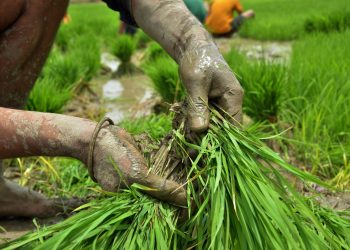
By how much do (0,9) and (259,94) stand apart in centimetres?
137

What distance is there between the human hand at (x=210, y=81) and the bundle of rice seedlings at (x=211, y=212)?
0.08 meters

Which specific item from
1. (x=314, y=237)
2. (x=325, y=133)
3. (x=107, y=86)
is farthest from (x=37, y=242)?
(x=107, y=86)

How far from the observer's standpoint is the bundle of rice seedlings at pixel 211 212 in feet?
3.89

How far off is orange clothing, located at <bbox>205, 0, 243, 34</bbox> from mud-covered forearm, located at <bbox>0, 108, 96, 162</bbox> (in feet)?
22.4

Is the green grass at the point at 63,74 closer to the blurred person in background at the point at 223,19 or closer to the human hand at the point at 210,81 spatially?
the human hand at the point at 210,81

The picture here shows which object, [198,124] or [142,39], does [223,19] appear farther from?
[198,124]

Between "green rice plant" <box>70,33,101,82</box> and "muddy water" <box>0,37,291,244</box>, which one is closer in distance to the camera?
"muddy water" <box>0,37,291,244</box>

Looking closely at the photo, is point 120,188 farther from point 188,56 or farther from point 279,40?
point 279,40

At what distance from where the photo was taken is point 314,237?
1.22m

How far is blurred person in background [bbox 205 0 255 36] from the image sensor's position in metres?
8.07

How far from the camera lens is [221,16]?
26.6 feet

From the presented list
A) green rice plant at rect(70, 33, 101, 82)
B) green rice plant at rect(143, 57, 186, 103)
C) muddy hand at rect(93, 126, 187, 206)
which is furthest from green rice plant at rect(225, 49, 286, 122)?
green rice plant at rect(70, 33, 101, 82)

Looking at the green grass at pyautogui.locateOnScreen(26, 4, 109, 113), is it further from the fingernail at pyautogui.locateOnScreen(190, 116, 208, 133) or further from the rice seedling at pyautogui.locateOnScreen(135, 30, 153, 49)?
the fingernail at pyautogui.locateOnScreen(190, 116, 208, 133)

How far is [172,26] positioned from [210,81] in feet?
0.87
